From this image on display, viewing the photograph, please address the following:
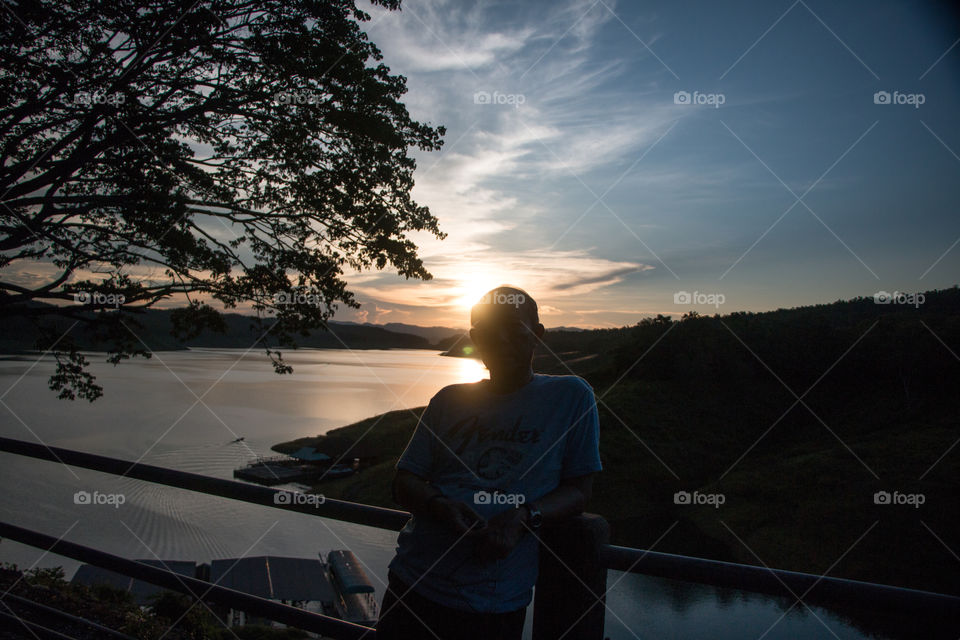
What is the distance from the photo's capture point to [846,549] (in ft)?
103

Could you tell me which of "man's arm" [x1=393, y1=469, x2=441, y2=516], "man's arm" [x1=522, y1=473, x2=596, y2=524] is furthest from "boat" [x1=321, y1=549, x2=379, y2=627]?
"man's arm" [x1=522, y1=473, x2=596, y2=524]

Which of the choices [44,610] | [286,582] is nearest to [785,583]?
[44,610]

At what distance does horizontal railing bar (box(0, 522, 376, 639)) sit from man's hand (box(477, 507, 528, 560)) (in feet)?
2.07

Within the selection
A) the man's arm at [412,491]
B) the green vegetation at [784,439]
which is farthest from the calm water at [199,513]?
the green vegetation at [784,439]

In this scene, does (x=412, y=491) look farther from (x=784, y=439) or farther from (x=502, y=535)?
(x=784, y=439)

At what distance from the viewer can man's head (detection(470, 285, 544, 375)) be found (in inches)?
72.1

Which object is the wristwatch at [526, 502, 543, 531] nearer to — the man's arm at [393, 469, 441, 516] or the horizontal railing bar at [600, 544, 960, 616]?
the horizontal railing bar at [600, 544, 960, 616]

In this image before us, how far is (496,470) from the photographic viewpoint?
1707 mm

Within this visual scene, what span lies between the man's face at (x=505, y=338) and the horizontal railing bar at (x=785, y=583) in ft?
2.17

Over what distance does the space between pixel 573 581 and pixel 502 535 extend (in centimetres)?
25

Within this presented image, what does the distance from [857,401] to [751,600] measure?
3386 cm

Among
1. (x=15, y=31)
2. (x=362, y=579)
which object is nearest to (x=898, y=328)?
(x=362, y=579)

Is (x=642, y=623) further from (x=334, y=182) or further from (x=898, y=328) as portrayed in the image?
(x=898, y=328)

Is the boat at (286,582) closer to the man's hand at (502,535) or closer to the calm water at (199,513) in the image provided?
the calm water at (199,513)
